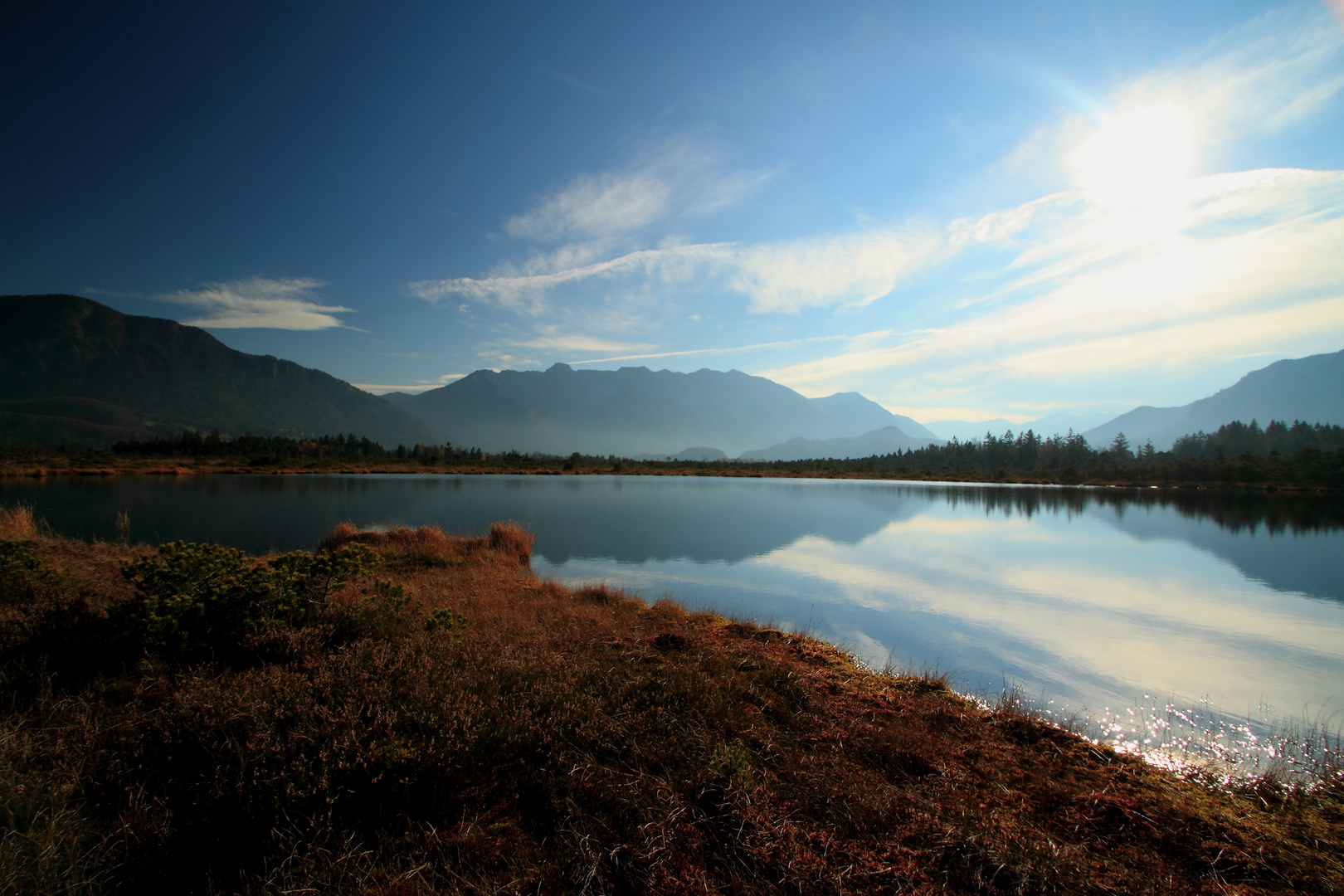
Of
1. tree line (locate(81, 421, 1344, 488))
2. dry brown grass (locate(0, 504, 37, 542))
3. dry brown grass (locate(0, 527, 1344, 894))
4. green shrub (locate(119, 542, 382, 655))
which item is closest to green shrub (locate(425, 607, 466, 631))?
dry brown grass (locate(0, 527, 1344, 894))

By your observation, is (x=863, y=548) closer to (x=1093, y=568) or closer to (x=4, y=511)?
(x=1093, y=568)

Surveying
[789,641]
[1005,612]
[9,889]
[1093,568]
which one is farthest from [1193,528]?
[9,889]

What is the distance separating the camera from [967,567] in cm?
1463

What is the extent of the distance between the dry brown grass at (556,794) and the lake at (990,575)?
270 centimetres

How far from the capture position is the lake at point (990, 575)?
697cm

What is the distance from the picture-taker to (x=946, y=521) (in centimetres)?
2509

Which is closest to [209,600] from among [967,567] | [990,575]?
[990,575]

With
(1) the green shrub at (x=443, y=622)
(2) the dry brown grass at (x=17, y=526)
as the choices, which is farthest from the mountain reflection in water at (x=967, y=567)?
(1) the green shrub at (x=443, y=622)

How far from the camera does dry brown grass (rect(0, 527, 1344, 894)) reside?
8.59 ft

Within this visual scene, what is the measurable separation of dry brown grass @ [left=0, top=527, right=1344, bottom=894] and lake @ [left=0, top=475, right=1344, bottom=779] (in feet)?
8.85

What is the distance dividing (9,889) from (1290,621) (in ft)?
54.6

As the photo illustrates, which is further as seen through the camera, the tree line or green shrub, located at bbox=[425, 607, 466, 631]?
the tree line

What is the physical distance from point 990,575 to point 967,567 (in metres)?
0.87

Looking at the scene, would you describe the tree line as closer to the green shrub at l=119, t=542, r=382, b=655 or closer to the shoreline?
the shoreline
